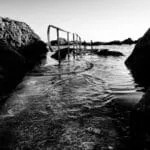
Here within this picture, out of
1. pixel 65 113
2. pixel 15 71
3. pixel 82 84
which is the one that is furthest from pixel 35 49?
pixel 65 113

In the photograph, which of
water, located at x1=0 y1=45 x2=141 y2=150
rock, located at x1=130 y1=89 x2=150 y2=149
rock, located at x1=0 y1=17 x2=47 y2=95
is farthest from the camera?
rock, located at x1=0 y1=17 x2=47 y2=95

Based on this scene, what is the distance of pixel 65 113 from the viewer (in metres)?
3.65

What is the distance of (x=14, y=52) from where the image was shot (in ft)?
26.9

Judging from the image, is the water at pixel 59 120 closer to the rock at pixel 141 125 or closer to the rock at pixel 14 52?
the rock at pixel 141 125

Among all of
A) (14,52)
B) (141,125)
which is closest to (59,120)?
(141,125)

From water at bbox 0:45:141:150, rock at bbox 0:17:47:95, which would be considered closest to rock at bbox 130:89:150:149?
water at bbox 0:45:141:150

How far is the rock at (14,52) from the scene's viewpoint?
22.0ft

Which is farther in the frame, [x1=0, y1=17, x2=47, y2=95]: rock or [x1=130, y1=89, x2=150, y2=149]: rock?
[x1=0, y1=17, x2=47, y2=95]: rock

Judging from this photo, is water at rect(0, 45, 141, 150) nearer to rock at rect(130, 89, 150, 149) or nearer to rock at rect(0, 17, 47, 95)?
rock at rect(130, 89, 150, 149)

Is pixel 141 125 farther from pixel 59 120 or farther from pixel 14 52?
pixel 14 52

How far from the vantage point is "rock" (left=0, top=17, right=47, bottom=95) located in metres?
6.70

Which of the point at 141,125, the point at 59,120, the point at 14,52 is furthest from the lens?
the point at 14,52

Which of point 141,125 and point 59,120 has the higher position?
point 141,125

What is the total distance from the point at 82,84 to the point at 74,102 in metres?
1.99
